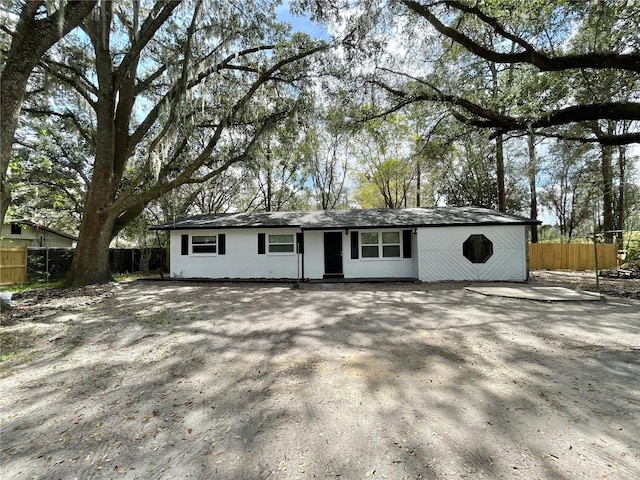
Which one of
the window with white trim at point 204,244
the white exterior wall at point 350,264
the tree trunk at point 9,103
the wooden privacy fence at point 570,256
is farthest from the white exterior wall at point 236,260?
the wooden privacy fence at point 570,256

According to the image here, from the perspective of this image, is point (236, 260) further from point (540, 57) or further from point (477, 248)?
point (540, 57)

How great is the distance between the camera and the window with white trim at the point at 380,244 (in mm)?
12430

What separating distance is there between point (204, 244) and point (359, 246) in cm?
654

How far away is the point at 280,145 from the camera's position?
1391 centimetres

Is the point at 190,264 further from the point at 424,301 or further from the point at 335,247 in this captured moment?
the point at 424,301

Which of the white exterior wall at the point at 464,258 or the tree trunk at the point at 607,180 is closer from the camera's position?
the white exterior wall at the point at 464,258

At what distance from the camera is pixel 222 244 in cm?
1300

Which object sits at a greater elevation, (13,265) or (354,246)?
(354,246)

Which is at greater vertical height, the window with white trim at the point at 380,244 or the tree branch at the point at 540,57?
the tree branch at the point at 540,57

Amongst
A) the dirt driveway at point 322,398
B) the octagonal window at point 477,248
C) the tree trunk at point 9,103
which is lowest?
the dirt driveway at point 322,398

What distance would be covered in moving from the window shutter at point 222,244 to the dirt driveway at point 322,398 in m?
7.04

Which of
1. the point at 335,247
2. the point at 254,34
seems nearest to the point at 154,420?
the point at 335,247

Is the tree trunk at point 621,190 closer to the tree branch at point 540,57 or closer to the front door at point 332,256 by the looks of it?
the tree branch at point 540,57

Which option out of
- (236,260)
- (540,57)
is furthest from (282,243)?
(540,57)
